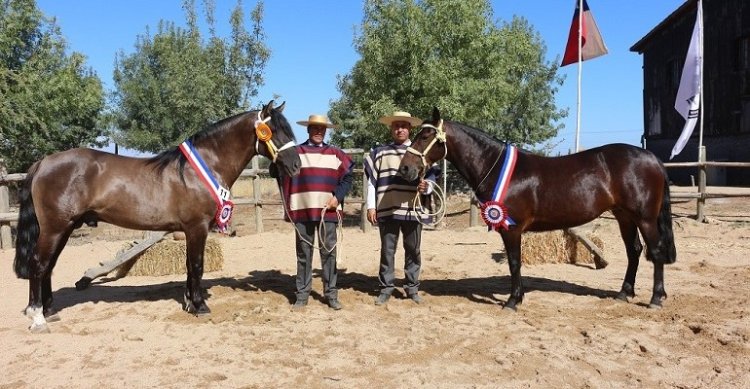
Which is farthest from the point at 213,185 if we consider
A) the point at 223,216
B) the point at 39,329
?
the point at 39,329

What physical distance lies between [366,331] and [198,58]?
1419cm

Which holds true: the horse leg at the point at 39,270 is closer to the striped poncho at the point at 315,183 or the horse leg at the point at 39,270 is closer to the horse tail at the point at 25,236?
the horse tail at the point at 25,236

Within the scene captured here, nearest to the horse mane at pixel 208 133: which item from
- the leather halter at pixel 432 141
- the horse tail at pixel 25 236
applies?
the horse tail at pixel 25 236

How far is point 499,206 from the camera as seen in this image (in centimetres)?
469

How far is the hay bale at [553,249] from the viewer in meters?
6.90

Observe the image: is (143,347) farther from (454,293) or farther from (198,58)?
(198,58)

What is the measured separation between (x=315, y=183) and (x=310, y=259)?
743mm

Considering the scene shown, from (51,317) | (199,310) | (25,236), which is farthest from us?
(199,310)

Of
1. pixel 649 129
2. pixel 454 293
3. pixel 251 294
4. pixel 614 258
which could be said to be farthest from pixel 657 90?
pixel 251 294

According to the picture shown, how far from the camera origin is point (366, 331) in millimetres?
4102

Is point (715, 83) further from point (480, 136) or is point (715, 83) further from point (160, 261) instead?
point (160, 261)

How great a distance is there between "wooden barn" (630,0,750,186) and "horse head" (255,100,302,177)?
59.9 feet

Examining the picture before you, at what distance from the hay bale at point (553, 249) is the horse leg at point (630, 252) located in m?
1.71

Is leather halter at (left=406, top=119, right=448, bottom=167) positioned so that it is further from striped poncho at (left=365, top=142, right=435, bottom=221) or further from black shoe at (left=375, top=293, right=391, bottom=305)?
black shoe at (left=375, top=293, right=391, bottom=305)
